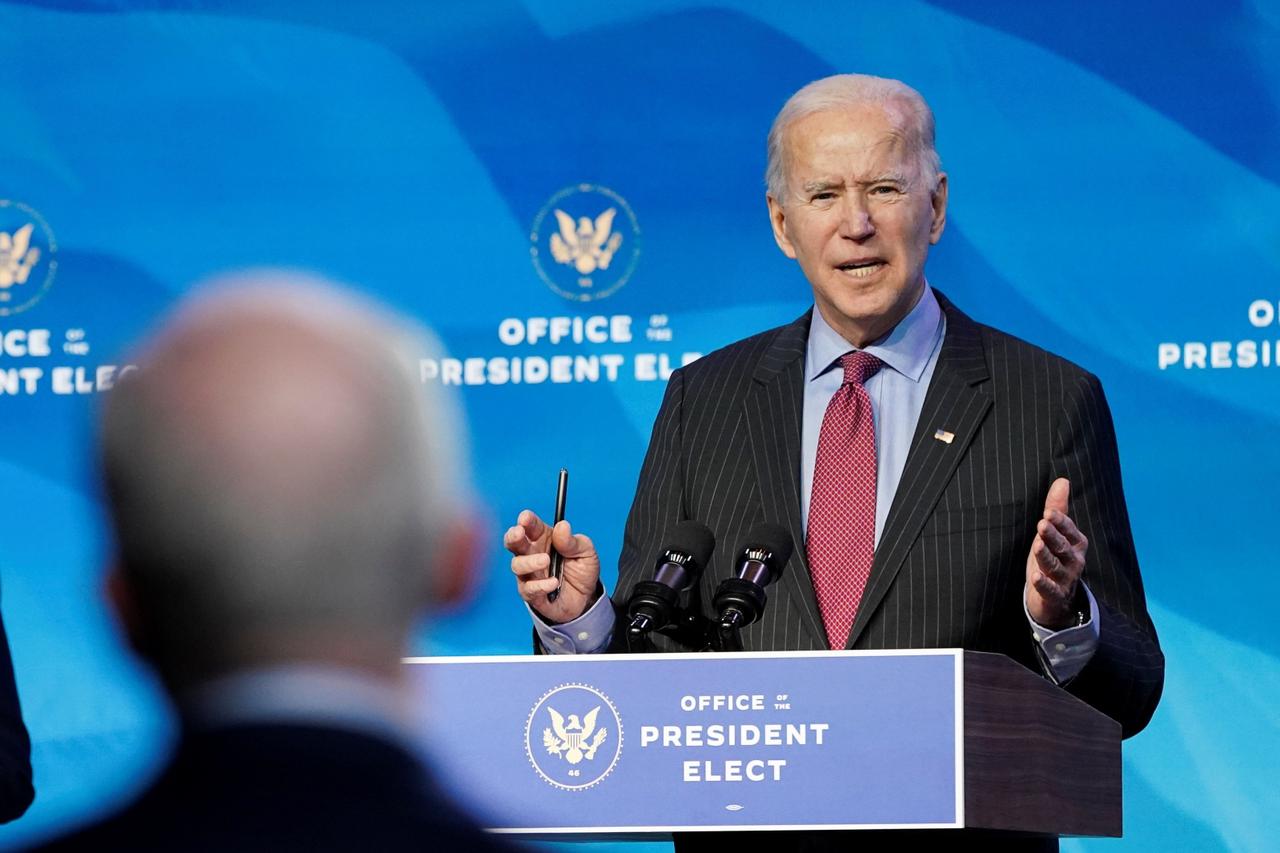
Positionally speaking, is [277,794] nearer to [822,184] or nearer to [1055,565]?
[1055,565]

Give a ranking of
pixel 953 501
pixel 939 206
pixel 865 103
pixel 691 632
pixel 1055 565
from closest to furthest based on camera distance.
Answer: pixel 1055 565, pixel 691 632, pixel 953 501, pixel 865 103, pixel 939 206

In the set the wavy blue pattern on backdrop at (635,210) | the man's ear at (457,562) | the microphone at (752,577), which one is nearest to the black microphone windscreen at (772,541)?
the microphone at (752,577)

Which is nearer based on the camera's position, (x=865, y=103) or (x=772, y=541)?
(x=772, y=541)

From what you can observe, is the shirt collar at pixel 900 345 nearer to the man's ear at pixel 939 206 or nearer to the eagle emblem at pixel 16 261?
the man's ear at pixel 939 206

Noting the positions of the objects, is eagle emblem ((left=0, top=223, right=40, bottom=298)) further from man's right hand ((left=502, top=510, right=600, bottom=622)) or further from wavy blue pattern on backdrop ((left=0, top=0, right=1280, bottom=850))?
man's right hand ((left=502, top=510, right=600, bottom=622))

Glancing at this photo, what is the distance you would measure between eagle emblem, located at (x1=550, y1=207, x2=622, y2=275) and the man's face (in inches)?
75.4

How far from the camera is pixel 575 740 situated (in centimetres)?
232

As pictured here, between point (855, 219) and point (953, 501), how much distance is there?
54 cm

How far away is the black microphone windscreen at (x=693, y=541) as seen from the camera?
2576 millimetres

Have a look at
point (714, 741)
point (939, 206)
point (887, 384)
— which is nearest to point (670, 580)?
point (714, 741)

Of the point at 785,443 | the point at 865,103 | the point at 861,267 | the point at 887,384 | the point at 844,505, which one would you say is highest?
the point at 865,103

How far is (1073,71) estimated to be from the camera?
4.89 m

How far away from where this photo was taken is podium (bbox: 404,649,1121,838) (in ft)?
7.43

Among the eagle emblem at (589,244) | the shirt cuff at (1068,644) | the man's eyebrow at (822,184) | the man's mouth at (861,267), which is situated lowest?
the shirt cuff at (1068,644)
